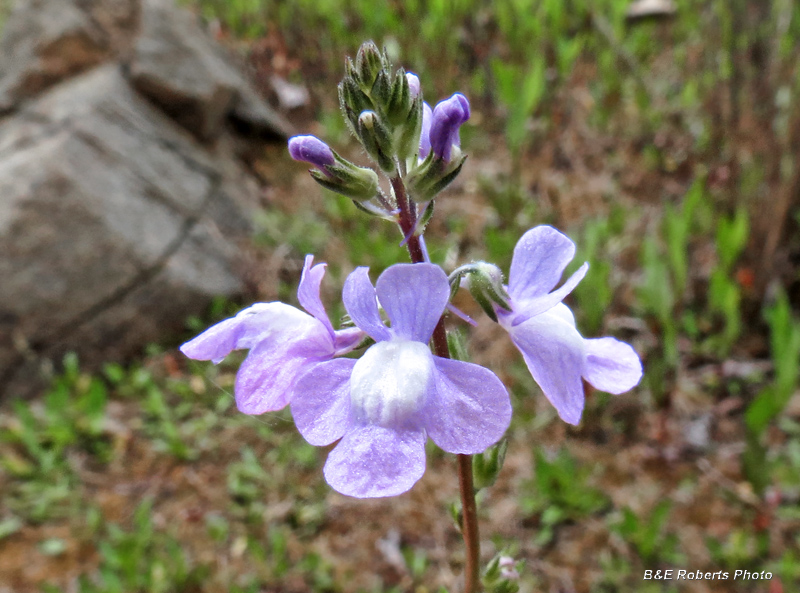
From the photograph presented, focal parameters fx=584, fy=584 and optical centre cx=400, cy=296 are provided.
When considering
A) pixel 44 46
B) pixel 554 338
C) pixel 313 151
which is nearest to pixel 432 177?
pixel 313 151

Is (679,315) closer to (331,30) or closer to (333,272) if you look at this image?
(333,272)

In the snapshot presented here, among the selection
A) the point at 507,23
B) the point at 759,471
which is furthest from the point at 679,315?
the point at 507,23

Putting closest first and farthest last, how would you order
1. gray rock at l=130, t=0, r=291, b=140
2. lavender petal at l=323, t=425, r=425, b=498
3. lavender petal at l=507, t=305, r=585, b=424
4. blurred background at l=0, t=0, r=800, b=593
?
lavender petal at l=323, t=425, r=425, b=498 < lavender petal at l=507, t=305, r=585, b=424 < blurred background at l=0, t=0, r=800, b=593 < gray rock at l=130, t=0, r=291, b=140

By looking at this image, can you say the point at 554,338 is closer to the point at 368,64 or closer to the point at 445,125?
the point at 445,125

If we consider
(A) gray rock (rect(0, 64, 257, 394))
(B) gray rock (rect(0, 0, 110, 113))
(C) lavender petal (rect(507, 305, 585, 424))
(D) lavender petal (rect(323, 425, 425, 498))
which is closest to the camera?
(D) lavender petal (rect(323, 425, 425, 498))

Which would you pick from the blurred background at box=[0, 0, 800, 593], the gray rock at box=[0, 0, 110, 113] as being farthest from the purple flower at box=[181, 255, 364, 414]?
the gray rock at box=[0, 0, 110, 113]

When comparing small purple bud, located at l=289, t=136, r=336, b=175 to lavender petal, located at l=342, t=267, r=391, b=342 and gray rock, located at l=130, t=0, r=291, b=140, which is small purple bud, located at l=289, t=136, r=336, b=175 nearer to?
lavender petal, located at l=342, t=267, r=391, b=342

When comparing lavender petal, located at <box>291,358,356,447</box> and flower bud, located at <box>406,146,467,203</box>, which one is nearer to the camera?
lavender petal, located at <box>291,358,356,447</box>
